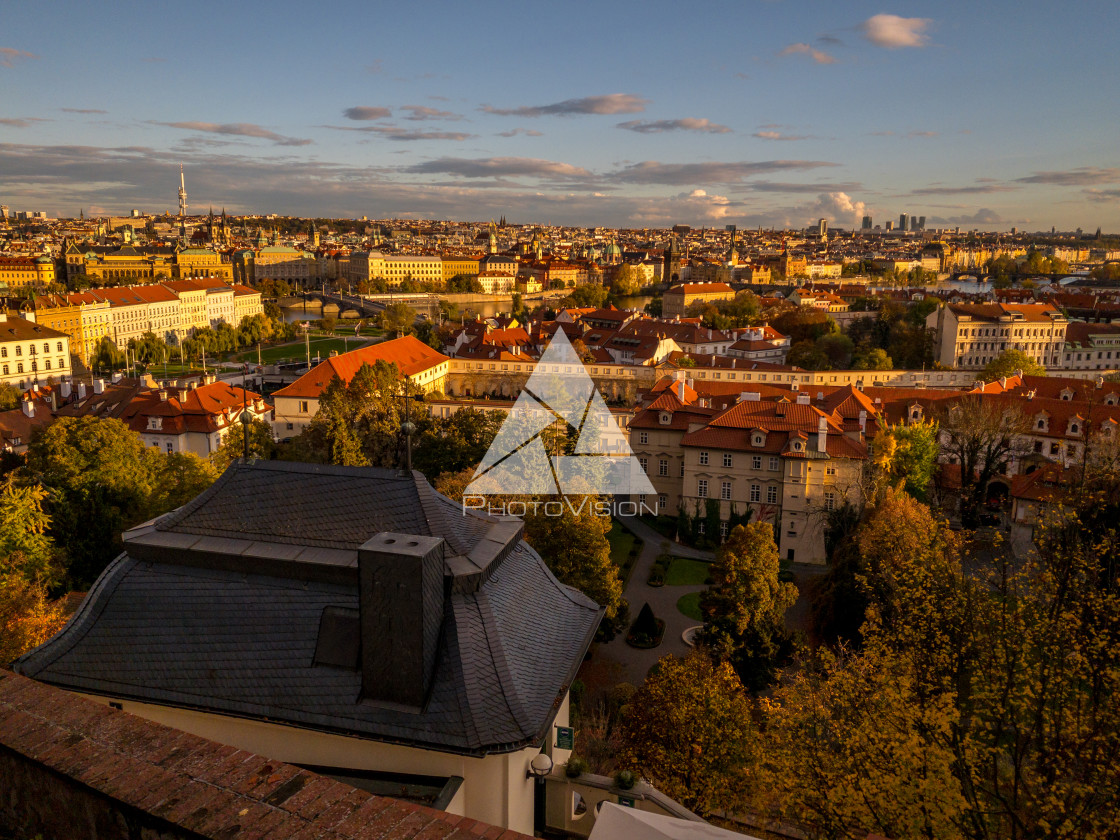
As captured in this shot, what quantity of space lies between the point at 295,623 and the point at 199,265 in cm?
15858

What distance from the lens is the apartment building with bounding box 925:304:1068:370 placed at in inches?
2657

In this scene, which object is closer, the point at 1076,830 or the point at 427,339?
the point at 1076,830

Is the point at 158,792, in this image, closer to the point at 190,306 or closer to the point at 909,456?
the point at 909,456

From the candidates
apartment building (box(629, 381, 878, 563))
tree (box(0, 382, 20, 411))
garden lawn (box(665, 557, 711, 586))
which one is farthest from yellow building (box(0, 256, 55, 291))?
garden lawn (box(665, 557, 711, 586))

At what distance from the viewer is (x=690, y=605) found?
26.6 m

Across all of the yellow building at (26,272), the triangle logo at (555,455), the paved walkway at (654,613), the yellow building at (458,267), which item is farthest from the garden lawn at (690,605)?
the yellow building at (458,267)

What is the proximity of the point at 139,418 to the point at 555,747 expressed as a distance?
3694 centimetres

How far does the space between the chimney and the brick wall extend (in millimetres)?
2659

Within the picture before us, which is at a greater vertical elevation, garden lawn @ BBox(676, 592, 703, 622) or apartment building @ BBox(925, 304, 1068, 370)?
apartment building @ BBox(925, 304, 1068, 370)

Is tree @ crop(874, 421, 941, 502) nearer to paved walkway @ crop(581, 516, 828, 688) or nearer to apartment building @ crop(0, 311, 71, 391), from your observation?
paved walkway @ crop(581, 516, 828, 688)

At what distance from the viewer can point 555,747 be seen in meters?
10.6

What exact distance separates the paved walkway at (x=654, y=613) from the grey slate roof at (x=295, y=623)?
1121 cm

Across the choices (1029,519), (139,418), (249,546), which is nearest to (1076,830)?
(249,546)

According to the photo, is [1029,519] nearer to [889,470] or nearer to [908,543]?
[889,470]
